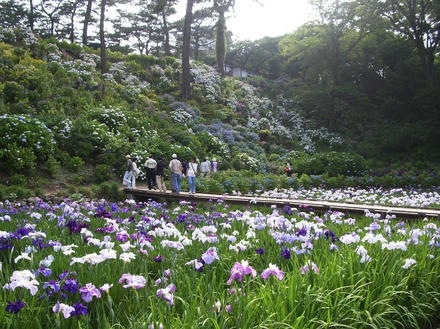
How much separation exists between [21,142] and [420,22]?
30.2 m

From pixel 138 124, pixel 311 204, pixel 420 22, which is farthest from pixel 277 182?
pixel 420 22

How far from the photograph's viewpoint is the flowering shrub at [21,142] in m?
9.88

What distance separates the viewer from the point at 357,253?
9.23 feet

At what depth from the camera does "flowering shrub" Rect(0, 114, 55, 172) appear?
9883mm

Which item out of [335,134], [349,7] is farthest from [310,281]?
[349,7]

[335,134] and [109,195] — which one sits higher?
→ [335,134]

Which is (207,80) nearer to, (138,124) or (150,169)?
(138,124)

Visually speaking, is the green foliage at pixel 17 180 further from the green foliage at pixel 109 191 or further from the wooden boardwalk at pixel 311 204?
the wooden boardwalk at pixel 311 204

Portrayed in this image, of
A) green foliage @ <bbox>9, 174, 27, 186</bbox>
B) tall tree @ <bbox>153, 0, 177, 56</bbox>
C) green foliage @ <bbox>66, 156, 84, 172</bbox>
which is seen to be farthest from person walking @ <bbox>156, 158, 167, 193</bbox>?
tall tree @ <bbox>153, 0, 177, 56</bbox>

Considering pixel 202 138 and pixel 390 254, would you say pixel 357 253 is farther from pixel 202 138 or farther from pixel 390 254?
pixel 202 138

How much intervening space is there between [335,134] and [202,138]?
48.2ft

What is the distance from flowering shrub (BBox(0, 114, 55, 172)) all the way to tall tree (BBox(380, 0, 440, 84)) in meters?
27.1

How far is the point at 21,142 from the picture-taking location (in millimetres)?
10203

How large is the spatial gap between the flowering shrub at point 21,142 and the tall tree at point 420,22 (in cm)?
2709
